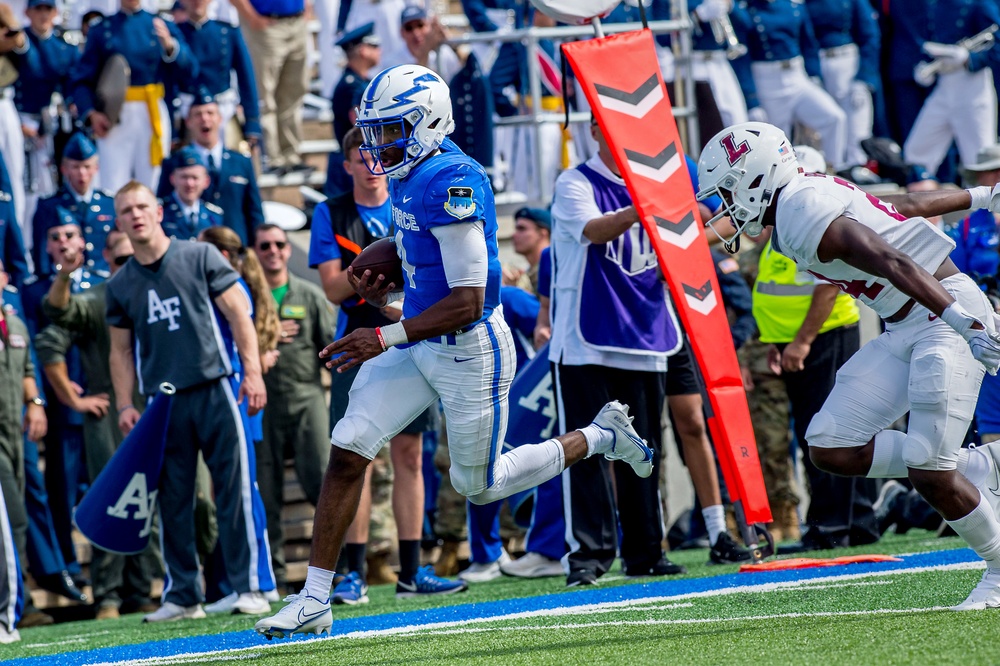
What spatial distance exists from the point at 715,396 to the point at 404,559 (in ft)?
5.64

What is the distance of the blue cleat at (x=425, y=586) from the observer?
7.18 m

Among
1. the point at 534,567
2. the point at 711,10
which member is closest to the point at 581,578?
the point at 534,567

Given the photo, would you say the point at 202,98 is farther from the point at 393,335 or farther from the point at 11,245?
the point at 393,335

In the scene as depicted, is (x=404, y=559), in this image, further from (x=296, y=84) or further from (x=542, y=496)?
(x=296, y=84)

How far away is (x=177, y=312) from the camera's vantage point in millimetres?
7098

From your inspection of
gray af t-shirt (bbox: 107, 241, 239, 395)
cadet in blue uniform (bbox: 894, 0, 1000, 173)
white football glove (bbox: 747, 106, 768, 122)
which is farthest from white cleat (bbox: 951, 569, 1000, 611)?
cadet in blue uniform (bbox: 894, 0, 1000, 173)

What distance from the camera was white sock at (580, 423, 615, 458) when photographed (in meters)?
5.74

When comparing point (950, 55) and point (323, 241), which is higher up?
point (950, 55)

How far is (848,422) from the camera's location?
5113 millimetres

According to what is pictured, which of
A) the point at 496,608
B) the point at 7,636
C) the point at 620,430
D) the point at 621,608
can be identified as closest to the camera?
the point at 621,608

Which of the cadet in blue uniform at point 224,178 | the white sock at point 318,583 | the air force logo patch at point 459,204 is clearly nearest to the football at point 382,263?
the air force logo patch at point 459,204

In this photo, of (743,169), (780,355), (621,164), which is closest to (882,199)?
(743,169)

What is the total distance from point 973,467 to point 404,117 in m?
2.29

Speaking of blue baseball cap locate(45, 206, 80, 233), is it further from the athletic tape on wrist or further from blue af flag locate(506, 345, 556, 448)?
the athletic tape on wrist
